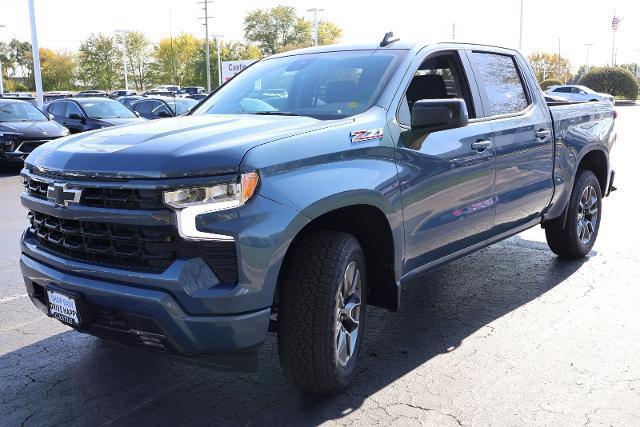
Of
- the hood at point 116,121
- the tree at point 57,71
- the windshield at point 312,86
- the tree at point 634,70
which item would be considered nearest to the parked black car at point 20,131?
the hood at point 116,121

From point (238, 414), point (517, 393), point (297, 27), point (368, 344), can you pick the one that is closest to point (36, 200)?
point (238, 414)

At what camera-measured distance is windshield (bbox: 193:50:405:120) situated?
3.86 metres

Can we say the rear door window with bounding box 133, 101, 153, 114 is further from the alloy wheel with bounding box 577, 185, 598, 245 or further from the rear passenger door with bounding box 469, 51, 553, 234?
the rear passenger door with bounding box 469, 51, 553, 234

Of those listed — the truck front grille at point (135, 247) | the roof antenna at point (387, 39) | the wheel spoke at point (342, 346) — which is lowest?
the wheel spoke at point (342, 346)

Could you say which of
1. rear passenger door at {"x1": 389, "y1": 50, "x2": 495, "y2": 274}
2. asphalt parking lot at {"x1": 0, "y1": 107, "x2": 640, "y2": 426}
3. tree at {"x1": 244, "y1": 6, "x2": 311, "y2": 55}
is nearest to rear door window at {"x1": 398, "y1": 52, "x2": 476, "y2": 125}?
rear passenger door at {"x1": 389, "y1": 50, "x2": 495, "y2": 274}

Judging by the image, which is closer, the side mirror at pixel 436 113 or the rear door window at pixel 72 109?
the side mirror at pixel 436 113

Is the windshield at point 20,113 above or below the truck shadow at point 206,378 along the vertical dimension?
above

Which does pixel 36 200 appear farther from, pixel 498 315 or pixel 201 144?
pixel 498 315

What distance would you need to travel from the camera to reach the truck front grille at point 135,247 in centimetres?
280

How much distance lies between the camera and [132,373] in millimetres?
3725

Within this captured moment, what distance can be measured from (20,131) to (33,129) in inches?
12.1

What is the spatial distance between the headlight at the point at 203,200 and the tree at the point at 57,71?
84.9 metres

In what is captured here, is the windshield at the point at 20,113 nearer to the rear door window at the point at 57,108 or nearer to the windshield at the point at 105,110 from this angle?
the windshield at the point at 105,110

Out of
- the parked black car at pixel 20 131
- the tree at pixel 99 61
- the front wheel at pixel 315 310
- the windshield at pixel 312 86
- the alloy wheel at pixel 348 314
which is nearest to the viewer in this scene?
the front wheel at pixel 315 310
